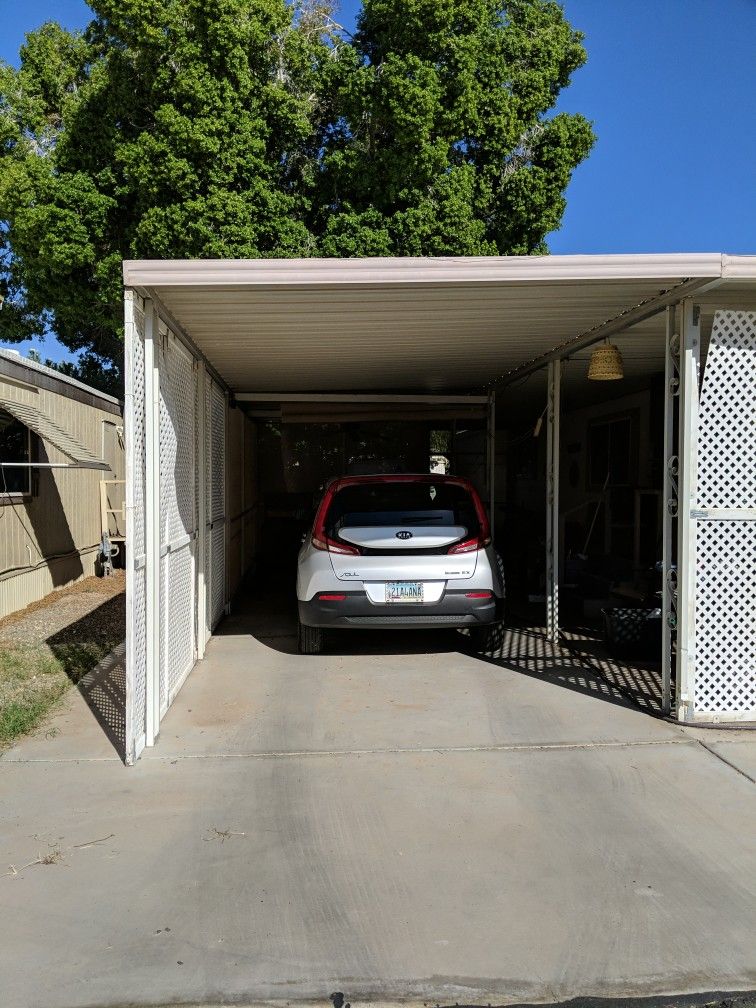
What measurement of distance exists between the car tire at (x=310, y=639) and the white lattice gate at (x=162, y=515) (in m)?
0.89

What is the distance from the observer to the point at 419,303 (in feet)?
18.1

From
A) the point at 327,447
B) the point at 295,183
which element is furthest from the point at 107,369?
the point at 327,447

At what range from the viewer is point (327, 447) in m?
12.6

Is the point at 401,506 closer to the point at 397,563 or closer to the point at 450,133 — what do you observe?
the point at 397,563

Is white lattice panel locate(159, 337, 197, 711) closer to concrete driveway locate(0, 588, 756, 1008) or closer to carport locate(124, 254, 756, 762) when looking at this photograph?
carport locate(124, 254, 756, 762)

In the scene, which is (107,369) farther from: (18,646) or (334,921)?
(334,921)

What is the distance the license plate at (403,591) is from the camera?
6559mm

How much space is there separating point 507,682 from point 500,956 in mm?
3625

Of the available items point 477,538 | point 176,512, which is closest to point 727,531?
point 477,538

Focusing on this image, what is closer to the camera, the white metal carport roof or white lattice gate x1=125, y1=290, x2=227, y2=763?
white lattice gate x1=125, y1=290, x2=227, y2=763

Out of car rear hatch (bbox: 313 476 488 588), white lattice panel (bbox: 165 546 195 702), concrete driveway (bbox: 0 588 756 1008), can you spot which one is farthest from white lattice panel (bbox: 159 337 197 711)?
car rear hatch (bbox: 313 476 488 588)

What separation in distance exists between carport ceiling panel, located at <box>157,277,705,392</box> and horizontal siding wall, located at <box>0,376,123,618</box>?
2.87 m

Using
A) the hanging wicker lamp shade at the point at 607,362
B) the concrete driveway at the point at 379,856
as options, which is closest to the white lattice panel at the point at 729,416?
the hanging wicker lamp shade at the point at 607,362

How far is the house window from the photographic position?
9.41 metres
